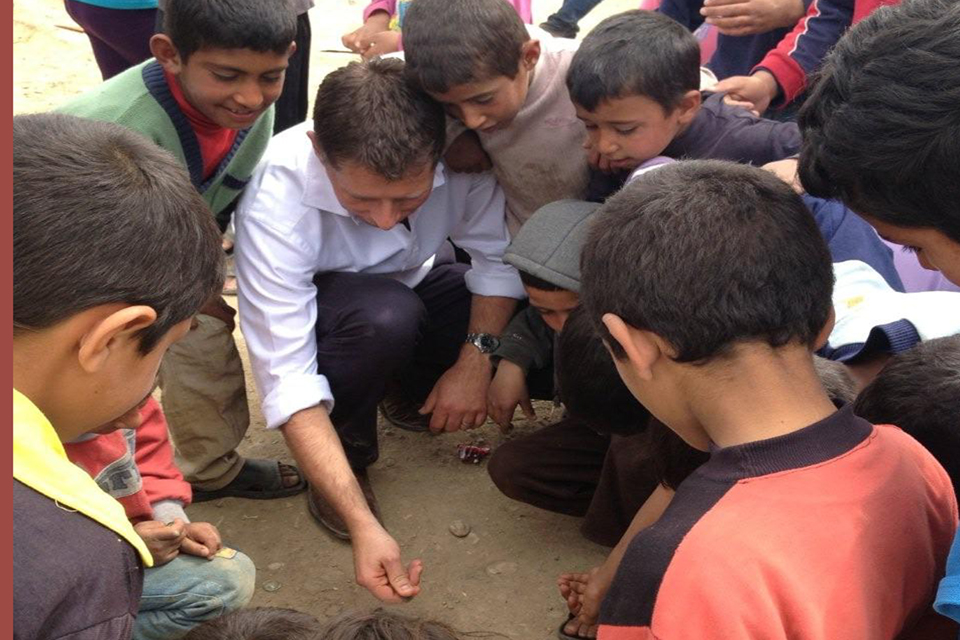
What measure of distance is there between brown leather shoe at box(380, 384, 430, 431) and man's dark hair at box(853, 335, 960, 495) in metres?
1.66

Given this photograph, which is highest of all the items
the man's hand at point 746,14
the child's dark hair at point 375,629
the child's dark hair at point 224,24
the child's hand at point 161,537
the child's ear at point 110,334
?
the child's ear at point 110,334

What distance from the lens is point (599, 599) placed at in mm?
2424

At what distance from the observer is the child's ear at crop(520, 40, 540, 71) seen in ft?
9.05

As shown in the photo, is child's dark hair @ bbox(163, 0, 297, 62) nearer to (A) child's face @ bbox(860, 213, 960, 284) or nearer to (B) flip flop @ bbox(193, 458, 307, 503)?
(B) flip flop @ bbox(193, 458, 307, 503)

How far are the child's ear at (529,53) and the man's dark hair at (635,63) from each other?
0.11 meters

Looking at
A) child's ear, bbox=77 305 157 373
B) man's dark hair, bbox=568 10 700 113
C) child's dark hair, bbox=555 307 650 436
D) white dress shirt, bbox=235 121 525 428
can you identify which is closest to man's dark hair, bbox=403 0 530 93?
man's dark hair, bbox=568 10 700 113

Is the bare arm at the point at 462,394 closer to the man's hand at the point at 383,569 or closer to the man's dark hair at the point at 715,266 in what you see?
the man's hand at the point at 383,569

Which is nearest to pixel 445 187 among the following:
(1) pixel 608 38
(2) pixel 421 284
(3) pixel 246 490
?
(2) pixel 421 284

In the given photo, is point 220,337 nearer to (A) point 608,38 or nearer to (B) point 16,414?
(A) point 608,38

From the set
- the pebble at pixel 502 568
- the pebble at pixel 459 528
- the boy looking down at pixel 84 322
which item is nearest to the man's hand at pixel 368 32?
the pebble at pixel 459 528

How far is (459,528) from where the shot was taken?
9.59 feet

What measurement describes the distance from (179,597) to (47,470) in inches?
40.5

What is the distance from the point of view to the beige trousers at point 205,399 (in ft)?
9.46

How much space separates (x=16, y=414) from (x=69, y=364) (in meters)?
0.21
